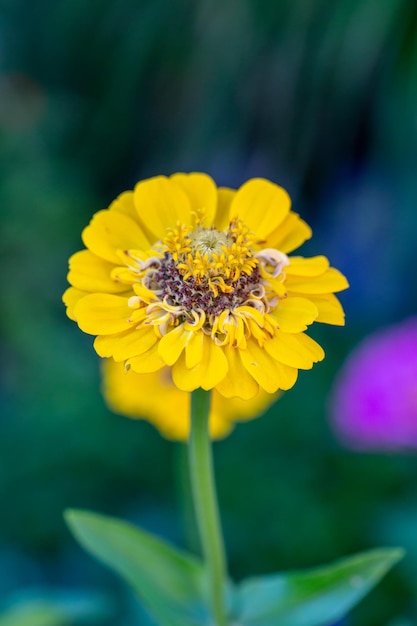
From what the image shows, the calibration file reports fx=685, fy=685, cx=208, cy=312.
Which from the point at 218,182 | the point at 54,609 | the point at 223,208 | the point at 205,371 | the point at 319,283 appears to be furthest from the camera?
the point at 218,182

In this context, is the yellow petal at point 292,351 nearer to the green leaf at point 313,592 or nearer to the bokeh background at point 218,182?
the green leaf at point 313,592

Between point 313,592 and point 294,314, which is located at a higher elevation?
point 294,314

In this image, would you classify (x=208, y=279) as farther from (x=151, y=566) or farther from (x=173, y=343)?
(x=151, y=566)

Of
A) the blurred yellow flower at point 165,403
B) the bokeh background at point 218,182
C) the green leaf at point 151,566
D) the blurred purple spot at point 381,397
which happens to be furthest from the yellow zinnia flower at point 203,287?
the blurred purple spot at point 381,397

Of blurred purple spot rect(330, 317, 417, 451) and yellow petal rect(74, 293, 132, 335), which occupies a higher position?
blurred purple spot rect(330, 317, 417, 451)

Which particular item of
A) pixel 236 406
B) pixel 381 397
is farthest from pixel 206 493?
pixel 381 397

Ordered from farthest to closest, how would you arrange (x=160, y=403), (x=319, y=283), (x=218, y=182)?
(x=218, y=182) → (x=160, y=403) → (x=319, y=283)

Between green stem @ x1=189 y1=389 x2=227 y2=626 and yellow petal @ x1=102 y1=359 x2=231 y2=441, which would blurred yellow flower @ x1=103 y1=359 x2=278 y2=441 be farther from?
green stem @ x1=189 y1=389 x2=227 y2=626

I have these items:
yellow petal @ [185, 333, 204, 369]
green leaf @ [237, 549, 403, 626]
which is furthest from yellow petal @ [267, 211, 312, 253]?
green leaf @ [237, 549, 403, 626]
